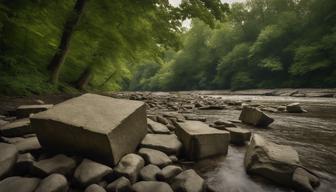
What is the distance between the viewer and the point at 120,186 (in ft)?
5.49

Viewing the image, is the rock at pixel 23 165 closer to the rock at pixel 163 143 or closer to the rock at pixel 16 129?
the rock at pixel 16 129

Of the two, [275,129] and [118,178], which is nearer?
[118,178]

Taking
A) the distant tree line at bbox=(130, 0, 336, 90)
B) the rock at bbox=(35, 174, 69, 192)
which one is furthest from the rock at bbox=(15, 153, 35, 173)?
the distant tree line at bbox=(130, 0, 336, 90)

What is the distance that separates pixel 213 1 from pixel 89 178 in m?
7.48

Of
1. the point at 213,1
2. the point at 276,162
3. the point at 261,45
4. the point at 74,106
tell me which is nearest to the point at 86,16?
the point at 213,1

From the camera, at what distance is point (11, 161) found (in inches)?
71.6

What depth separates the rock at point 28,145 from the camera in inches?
84.6

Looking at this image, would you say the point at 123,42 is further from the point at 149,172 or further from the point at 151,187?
the point at 151,187

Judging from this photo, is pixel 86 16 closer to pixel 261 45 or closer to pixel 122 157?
pixel 122 157

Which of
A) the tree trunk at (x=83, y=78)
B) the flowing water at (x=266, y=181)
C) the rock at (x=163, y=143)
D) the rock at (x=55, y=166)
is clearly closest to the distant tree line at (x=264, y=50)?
the tree trunk at (x=83, y=78)

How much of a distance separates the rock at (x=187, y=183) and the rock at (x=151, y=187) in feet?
0.39

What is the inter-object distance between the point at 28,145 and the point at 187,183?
1590mm

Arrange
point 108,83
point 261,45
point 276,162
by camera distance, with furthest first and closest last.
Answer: point 261,45, point 108,83, point 276,162

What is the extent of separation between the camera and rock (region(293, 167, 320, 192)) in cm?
179
